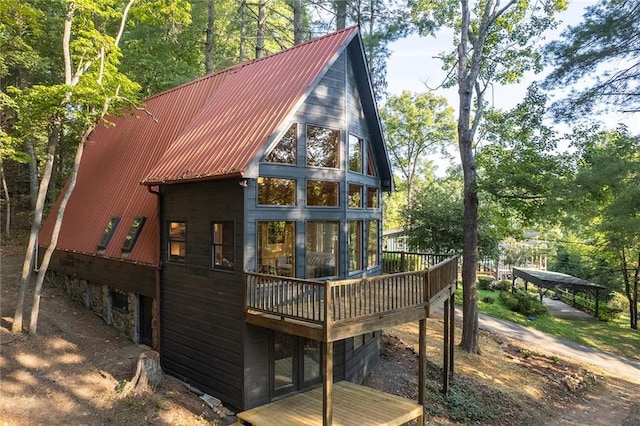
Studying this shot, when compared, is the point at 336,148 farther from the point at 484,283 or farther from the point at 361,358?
the point at 484,283

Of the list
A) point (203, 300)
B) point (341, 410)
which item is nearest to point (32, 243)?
point (203, 300)

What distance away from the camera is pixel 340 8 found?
19.2m

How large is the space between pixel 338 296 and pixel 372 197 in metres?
5.54

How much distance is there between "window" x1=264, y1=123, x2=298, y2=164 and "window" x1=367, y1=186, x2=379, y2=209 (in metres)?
3.52

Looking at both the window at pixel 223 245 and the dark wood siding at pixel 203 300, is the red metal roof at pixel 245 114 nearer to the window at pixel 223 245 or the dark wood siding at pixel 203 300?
the dark wood siding at pixel 203 300

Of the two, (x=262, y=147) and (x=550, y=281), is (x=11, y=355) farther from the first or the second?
(x=550, y=281)

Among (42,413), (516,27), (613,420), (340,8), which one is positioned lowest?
(613,420)

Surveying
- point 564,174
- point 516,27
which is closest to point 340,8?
point 516,27

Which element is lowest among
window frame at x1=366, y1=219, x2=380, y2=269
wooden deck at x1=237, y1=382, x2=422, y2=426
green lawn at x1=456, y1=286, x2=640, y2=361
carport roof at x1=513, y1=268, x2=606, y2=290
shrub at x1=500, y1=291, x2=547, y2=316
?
green lawn at x1=456, y1=286, x2=640, y2=361

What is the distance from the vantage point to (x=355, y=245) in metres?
11.0

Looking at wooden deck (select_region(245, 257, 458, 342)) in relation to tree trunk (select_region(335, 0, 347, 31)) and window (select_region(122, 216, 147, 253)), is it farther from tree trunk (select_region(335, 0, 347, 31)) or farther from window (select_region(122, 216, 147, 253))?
tree trunk (select_region(335, 0, 347, 31))

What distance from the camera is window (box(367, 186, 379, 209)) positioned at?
12016 millimetres

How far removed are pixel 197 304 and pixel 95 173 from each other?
374 inches

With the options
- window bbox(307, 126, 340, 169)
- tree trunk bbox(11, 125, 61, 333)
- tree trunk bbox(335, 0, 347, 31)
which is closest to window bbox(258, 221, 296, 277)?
window bbox(307, 126, 340, 169)
